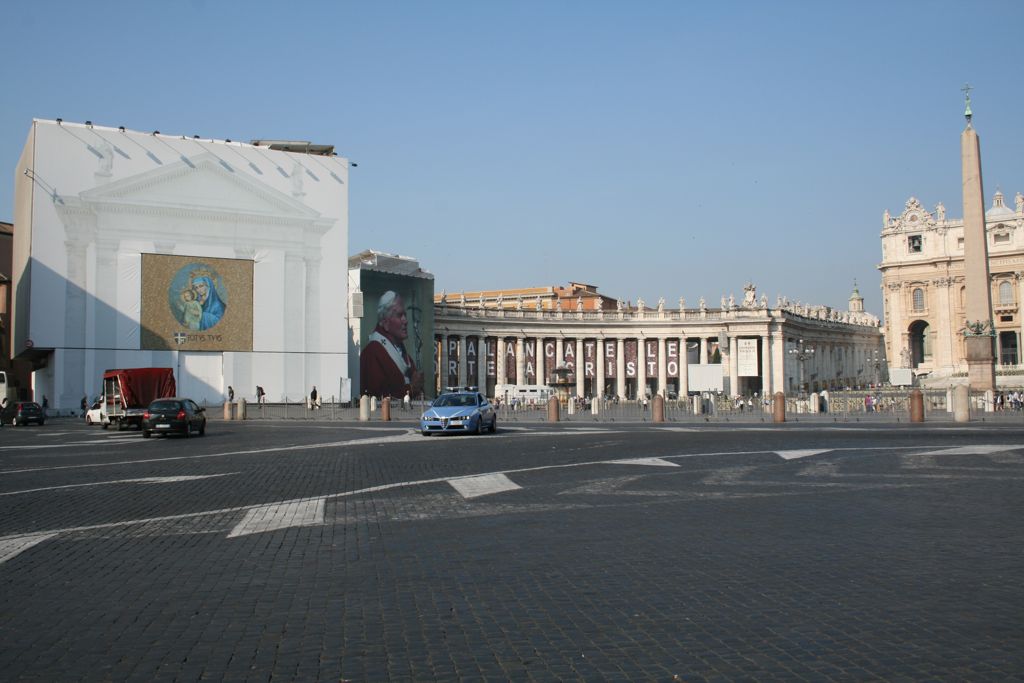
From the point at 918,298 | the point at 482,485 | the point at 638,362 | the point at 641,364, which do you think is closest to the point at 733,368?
the point at 641,364

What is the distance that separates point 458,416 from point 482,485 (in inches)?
590

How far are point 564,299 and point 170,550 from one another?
126 m

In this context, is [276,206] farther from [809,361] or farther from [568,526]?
[809,361]

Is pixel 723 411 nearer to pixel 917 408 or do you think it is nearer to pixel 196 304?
pixel 917 408

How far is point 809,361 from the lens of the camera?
114000 mm

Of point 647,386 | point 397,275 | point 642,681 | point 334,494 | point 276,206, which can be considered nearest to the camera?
point 642,681

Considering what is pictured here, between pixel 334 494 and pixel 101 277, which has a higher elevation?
pixel 101 277

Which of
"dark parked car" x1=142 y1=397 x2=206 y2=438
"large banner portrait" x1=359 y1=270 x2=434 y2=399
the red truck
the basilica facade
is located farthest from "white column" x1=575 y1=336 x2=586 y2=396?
"dark parked car" x1=142 y1=397 x2=206 y2=438

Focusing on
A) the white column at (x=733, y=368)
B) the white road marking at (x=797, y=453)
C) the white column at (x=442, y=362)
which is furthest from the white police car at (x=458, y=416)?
the white column at (x=733, y=368)

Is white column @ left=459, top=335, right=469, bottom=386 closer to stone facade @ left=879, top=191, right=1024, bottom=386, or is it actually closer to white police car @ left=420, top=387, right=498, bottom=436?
stone facade @ left=879, top=191, right=1024, bottom=386

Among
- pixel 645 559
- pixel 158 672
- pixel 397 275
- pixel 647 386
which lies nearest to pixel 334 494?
pixel 645 559

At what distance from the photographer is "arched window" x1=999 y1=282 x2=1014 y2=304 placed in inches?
3718

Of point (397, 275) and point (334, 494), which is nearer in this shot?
point (334, 494)

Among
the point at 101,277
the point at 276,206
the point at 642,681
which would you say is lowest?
the point at 642,681
